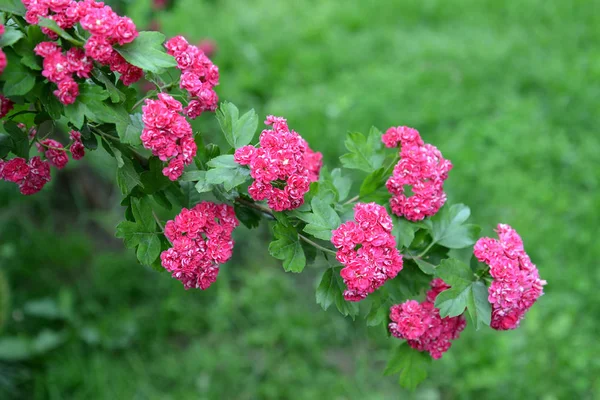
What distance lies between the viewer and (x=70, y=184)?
13.2 feet

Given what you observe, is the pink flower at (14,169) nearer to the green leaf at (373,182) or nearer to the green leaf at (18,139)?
the green leaf at (18,139)

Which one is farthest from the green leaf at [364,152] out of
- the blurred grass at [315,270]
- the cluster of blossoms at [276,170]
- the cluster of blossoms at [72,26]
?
the blurred grass at [315,270]

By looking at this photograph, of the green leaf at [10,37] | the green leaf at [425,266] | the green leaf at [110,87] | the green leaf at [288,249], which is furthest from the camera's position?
the green leaf at [425,266]

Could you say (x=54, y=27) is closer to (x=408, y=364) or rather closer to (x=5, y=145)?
(x=5, y=145)

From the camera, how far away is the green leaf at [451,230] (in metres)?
1.59

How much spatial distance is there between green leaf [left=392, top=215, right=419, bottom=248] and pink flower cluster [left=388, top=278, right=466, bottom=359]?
0.15 meters

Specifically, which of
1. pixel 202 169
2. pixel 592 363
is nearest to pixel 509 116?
pixel 592 363

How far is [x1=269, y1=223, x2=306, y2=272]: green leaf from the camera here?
1.38m

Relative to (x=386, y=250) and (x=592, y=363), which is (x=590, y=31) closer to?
(x=592, y=363)

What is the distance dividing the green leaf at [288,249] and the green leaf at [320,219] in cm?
5

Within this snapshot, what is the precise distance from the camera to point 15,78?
46.8 inches

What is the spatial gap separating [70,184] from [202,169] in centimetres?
288

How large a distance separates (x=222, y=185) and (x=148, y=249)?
233 mm

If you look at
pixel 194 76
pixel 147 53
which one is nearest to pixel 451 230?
pixel 194 76
